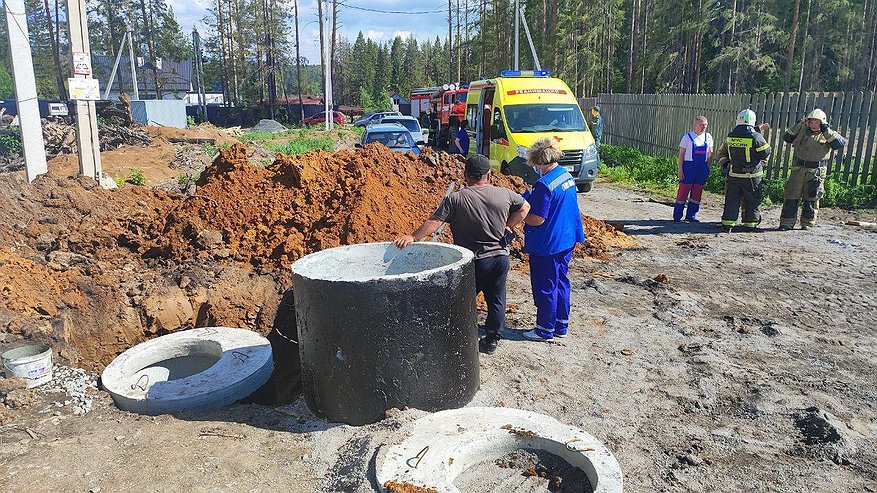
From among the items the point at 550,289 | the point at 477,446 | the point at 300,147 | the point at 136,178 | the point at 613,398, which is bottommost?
the point at 613,398

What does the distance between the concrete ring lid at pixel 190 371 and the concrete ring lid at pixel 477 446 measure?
1620mm

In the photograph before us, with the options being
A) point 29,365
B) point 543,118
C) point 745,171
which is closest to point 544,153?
point 29,365

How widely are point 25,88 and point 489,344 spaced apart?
8.91 meters

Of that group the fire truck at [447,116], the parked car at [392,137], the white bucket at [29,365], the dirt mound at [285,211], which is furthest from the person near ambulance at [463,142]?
the white bucket at [29,365]

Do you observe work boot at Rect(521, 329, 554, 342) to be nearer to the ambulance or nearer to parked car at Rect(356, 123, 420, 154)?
the ambulance

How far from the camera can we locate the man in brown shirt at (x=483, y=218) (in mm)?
4945

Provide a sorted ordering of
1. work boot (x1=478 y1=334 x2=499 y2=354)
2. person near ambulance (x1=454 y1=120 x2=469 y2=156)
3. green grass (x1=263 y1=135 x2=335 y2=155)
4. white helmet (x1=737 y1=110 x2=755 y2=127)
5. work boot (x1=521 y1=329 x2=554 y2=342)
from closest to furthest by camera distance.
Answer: work boot (x1=478 y1=334 x2=499 y2=354) < work boot (x1=521 y1=329 x2=554 y2=342) < white helmet (x1=737 y1=110 x2=755 y2=127) < person near ambulance (x1=454 y1=120 x2=469 y2=156) < green grass (x1=263 y1=135 x2=335 y2=155)

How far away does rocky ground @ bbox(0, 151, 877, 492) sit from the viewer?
11.4ft

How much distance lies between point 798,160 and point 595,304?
5569 millimetres

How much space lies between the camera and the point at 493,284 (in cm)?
524

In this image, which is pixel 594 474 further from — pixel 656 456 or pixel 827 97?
pixel 827 97

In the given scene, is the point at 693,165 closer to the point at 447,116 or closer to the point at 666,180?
the point at 666,180

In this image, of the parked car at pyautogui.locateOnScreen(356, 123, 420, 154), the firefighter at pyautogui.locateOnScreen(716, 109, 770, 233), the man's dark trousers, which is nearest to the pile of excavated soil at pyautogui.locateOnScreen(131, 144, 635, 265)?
the man's dark trousers

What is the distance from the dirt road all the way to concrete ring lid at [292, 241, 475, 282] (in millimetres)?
1036
